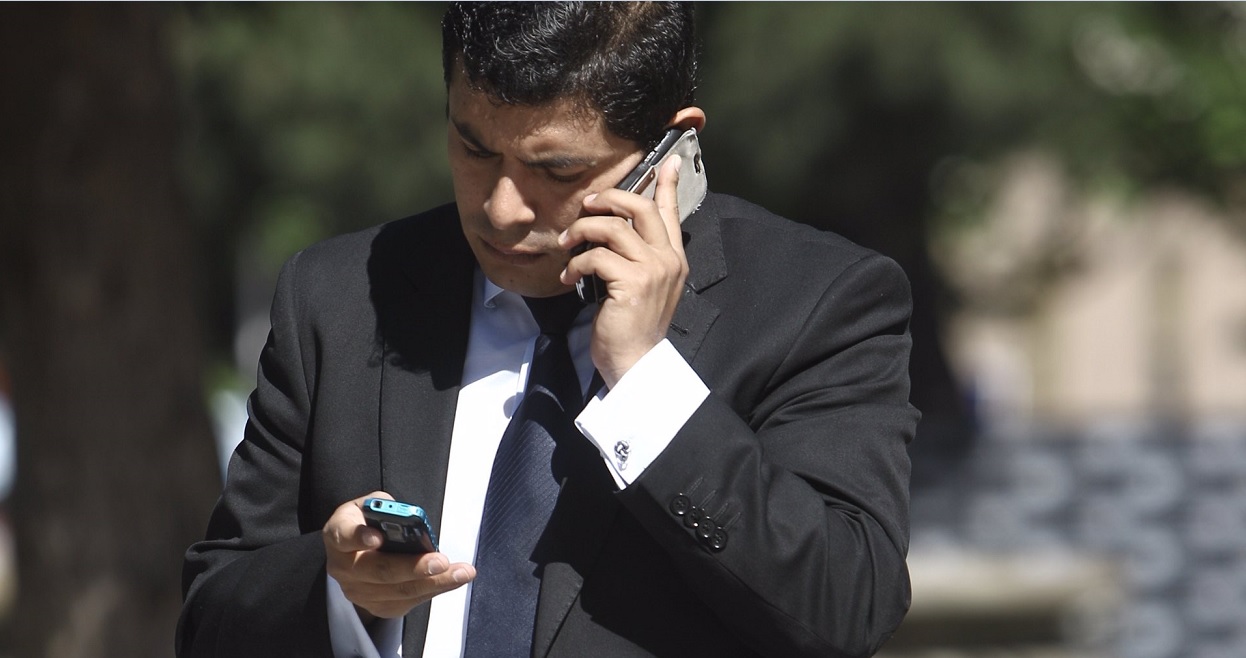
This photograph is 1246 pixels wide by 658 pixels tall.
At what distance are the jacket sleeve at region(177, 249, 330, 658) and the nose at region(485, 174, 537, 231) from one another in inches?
13.6

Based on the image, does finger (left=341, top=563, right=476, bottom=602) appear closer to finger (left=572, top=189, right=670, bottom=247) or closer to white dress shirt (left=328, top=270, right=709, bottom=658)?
white dress shirt (left=328, top=270, right=709, bottom=658)

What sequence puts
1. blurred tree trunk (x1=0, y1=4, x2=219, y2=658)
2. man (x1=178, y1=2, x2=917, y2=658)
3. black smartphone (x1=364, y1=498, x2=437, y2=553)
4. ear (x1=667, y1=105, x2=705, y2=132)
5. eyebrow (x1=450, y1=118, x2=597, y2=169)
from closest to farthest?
black smartphone (x1=364, y1=498, x2=437, y2=553), man (x1=178, y1=2, x2=917, y2=658), eyebrow (x1=450, y1=118, x2=597, y2=169), ear (x1=667, y1=105, x2=705, y2=132), blurred tree trunk (x1=0, y1=4, x2=219, y2=658)

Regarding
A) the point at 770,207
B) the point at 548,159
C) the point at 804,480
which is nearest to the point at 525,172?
the point at 548,159

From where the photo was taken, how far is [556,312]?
2.02 m

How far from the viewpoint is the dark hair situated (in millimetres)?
1854

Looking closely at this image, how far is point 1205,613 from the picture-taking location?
8.27 metres

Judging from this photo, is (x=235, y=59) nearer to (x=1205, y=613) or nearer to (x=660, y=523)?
(x=1205, y=613)

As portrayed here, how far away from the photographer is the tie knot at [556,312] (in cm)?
202

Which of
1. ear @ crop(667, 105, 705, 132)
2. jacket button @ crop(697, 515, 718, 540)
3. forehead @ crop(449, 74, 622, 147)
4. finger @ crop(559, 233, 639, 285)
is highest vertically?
forehead @ crop(449, 74, 622, 147)

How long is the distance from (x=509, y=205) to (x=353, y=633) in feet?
1.87

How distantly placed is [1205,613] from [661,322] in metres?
7.28

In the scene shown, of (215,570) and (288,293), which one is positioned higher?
(288,293)

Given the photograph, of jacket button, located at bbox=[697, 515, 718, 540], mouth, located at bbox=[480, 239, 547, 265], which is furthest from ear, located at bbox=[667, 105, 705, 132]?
jacket button, located at bbox=[697, 515, 718, 540]

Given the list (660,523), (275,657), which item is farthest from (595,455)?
(275,657)
